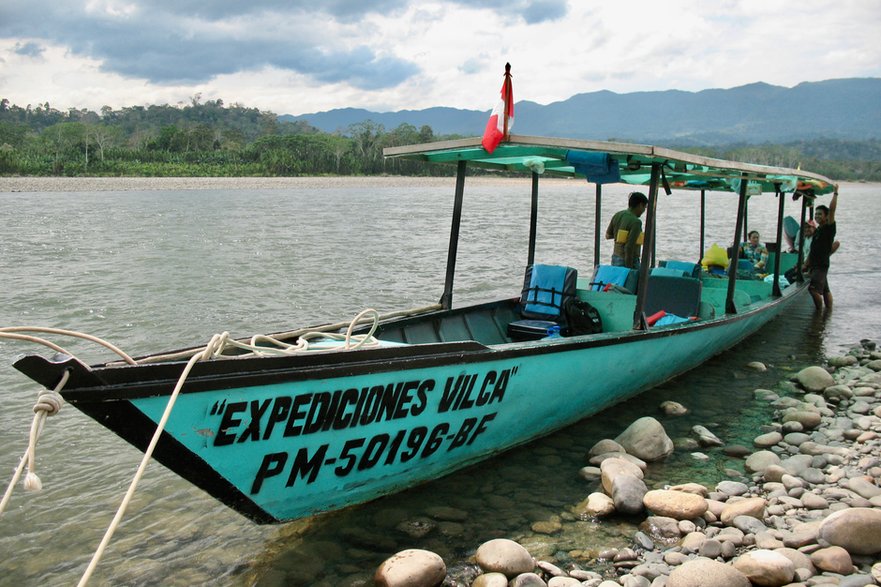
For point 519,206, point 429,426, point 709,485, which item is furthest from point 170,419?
point 519,206

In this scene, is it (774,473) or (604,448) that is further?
(604,448)

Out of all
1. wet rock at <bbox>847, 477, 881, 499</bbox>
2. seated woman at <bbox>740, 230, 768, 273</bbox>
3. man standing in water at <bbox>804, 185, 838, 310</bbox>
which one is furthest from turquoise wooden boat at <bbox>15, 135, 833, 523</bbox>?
seated woman at <bbox>740, 230, 768, 273</bbox>

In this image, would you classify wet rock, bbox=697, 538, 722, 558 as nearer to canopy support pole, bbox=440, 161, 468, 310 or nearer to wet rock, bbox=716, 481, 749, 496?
wet rock, bbox=716, 481, 749, 496

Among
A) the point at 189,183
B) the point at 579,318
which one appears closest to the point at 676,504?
the point at 579,318

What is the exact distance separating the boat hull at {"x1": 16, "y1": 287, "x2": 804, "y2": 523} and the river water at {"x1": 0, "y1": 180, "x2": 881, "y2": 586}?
1.33ft

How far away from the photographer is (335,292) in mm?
16031

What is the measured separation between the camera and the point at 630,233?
9.59 meters

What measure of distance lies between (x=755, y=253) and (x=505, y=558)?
11.9 meters

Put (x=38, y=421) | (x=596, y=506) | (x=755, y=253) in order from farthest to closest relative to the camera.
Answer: (x=755, y=253), (x=596, y=506), (x=38, y=421)

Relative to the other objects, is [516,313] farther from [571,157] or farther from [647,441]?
[647,441]

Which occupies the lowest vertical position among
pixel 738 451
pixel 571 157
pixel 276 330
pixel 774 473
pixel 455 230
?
pixel 276 330

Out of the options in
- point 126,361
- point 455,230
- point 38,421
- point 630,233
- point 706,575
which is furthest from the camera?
point 630,233

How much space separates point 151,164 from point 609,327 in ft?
243

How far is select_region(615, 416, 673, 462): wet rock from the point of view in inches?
255
